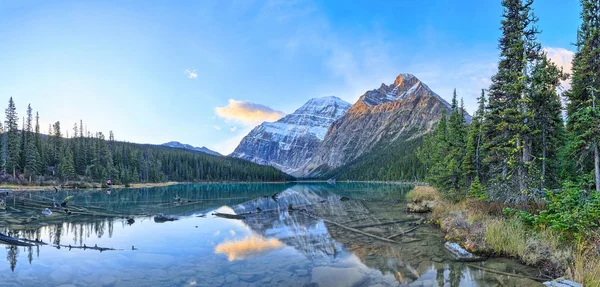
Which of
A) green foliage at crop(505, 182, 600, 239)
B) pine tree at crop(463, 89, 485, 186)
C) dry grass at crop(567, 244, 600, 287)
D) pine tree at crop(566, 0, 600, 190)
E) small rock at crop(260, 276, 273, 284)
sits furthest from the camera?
pine tree at crop(463, 89, 485, 186)

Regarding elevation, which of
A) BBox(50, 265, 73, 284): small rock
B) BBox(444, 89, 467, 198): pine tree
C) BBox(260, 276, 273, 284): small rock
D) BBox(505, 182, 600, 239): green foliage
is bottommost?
BBox(260, 276, 273, 284): small rock

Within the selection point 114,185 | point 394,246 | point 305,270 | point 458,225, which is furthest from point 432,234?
point 114,185

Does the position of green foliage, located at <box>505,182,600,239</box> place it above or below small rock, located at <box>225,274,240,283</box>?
above

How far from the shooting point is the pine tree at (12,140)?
2744 inches

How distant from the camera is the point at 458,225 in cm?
1903

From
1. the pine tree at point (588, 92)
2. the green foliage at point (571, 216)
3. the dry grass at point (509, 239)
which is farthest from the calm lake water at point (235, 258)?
the pine tree at point (588, 92)

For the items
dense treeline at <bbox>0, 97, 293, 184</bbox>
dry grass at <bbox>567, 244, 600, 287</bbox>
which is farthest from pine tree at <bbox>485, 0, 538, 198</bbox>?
dense treeline at <bbox>0, 97, 293, 184</bbox>

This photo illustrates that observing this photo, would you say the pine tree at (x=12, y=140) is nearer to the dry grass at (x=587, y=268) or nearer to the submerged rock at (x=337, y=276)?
the submerged rock at (x=337, y=276)

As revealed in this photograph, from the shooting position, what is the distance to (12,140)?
72562mm

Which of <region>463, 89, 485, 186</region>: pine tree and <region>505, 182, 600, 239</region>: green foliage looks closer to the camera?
<region>505, 182, 600, 239</region>: green foliage

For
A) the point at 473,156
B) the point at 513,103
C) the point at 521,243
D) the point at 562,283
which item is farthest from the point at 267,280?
the point at 473,156

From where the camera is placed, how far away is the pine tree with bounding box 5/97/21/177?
69688 millimetres

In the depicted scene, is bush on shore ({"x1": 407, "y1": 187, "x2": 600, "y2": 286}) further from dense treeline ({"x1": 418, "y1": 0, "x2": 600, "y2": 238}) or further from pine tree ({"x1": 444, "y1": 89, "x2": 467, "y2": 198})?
pine tree ({"x1": 444, "y1": 89, "x2": 467, "y2": 198})

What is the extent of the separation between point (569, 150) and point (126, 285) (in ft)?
80.4
